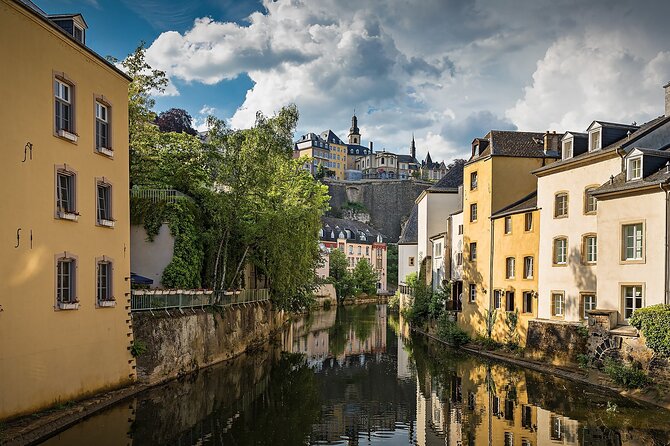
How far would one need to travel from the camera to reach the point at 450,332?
113ft

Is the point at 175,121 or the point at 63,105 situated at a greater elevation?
the point at 175,121

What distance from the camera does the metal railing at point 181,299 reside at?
21.0 metres

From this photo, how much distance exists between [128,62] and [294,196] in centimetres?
1140

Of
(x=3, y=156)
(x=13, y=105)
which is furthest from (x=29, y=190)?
(x=13, y=105)

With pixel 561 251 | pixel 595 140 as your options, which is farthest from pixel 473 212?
pixel 595 140

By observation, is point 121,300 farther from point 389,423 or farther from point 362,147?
point 362,147

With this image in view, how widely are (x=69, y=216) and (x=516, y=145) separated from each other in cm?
2470

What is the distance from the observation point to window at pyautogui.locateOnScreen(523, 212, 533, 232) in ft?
97.9

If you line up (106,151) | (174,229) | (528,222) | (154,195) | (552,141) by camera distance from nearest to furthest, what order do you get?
(106,151), (174,229), (154,195), (528,222), (552,141)

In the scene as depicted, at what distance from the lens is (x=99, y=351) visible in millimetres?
17641

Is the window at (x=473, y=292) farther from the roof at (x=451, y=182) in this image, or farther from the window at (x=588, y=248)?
the roof at (x=451, y=182)

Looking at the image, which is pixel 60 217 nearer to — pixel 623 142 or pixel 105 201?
pixel 105 201

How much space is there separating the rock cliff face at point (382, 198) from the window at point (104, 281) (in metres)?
109

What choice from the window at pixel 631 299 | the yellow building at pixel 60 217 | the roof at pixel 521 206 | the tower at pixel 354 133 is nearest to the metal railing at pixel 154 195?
the yellow building at pixel 60 217
